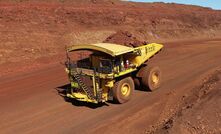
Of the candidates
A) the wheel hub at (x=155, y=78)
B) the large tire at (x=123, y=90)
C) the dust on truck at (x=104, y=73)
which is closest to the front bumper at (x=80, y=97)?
the dust on truck at (x=104, y=73)

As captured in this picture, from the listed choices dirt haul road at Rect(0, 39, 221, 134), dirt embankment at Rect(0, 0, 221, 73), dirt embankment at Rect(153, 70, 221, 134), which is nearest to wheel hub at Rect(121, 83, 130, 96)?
dirt haul road at Rect(0, 39, 221, 134)

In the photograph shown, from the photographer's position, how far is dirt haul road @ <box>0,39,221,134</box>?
42.1ft

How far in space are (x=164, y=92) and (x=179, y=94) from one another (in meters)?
0.69

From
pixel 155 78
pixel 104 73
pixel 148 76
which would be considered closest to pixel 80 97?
pixel 104 73

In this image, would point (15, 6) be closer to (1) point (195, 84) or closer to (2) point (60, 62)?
(2) point (60, 62)

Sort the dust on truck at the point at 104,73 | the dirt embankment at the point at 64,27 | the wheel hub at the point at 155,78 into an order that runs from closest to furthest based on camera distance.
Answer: the dust on truck at the point at 104,73
the wheel hub at the point at 155,78
the dirt embankment at the point at 64,27

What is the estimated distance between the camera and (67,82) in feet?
61.9

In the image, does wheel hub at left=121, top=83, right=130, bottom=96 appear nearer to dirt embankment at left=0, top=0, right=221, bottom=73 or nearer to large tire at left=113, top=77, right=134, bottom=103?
large tire at left=113, top=77, right=134, bottom=103

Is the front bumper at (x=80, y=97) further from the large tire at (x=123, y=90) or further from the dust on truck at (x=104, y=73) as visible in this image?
the large tire at (x=123, y=90)

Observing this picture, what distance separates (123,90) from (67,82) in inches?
190

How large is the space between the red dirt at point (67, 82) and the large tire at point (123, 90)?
28cm

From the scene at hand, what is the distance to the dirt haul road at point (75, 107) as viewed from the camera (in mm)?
12839

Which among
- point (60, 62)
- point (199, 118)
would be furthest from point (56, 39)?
point (199, 118)

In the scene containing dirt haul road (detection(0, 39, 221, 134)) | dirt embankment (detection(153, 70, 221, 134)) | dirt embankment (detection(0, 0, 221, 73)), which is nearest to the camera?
dirt embankment (detection(153, 70, 221, 134))
